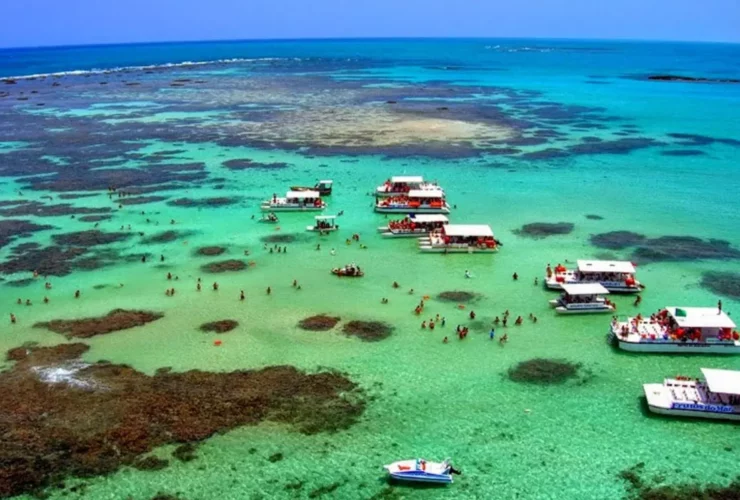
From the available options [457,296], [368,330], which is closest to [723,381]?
[457,296]

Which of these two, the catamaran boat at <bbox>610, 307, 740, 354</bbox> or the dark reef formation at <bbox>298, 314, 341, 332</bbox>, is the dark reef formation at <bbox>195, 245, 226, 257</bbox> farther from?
the catamaran boat at <bbox>610, 307, 740, 354</bbox>

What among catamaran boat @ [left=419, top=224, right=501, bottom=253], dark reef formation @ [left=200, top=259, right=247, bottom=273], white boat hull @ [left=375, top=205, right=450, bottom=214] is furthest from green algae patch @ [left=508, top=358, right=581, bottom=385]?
white boat hull @ [left=375, top=205, right=450, bottom=214]

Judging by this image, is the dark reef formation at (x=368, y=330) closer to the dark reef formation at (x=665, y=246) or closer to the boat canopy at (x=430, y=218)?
the boat canopy at (x=430, y=218)

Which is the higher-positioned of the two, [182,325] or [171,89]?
[171,89]

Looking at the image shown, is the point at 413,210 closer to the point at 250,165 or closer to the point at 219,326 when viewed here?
the point at 219,326

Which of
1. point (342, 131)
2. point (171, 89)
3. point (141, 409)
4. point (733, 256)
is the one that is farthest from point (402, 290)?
point (171, 89)

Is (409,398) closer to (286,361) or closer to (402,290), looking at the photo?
(286,361)

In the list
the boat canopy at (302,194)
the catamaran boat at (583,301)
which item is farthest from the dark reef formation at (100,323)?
the catamaran boat at (583,301)

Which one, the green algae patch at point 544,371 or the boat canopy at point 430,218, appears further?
the boat canopy at point 430,218
